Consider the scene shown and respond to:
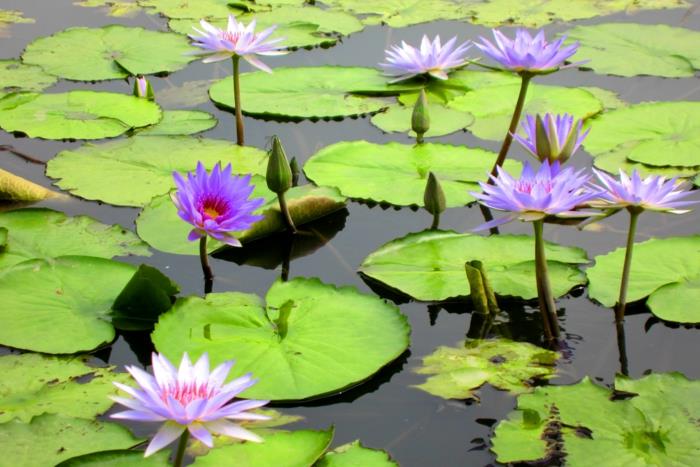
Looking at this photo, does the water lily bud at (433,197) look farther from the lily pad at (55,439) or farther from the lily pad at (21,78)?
the lily pad at (21,78)

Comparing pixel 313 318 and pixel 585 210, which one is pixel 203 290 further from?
pixel 585 210

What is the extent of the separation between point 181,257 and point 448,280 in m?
0.96

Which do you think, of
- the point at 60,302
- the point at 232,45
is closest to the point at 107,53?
the point at 232,45

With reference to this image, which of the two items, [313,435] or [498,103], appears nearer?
[313,435]

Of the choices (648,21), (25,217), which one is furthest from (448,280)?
(648,21)

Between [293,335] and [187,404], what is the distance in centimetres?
88

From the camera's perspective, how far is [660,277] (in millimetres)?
2920

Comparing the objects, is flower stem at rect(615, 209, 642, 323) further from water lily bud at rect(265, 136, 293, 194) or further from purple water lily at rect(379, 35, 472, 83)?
purple water lily at rect(379, 35, 472, 83)

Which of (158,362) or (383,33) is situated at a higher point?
(383,33)

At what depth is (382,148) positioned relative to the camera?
3.87m

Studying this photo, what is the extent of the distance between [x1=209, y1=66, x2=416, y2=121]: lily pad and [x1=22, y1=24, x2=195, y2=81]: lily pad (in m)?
0.52

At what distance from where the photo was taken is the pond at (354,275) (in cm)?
229

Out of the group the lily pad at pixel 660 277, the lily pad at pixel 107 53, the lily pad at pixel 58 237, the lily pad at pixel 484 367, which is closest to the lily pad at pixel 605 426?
the lily pad at pixel 484 367

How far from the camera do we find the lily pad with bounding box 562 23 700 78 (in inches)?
190
